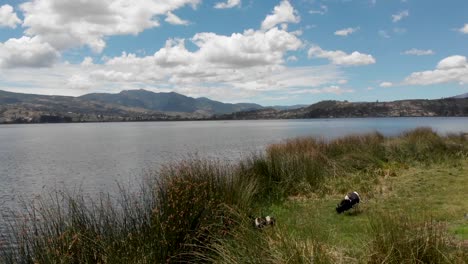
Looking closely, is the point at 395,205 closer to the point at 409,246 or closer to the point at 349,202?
the point at 349,202

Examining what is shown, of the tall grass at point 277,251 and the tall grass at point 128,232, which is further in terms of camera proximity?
the tall grass at point 128,232

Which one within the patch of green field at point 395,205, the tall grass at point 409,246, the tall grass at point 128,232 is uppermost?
the tall grass at point 409,246

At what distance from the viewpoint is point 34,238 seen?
5.39m

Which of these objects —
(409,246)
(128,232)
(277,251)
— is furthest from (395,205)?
(128,232)

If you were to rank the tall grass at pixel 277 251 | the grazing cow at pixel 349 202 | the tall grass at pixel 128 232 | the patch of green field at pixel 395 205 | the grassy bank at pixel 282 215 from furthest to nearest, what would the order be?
the grazing cow at pixel 349 202, the patch of green field at pixel 395 205, the tall grass at pixel 128 232, the grassy bank at pixel 282 215, the tall grass at pixel 277 251

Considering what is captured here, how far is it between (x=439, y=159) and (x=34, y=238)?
55.2 ft

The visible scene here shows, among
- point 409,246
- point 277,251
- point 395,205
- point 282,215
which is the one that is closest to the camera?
point 409,246

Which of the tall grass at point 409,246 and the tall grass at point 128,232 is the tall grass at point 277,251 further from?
the tall grass at point 128,232

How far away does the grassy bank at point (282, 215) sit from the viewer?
14.9 feet

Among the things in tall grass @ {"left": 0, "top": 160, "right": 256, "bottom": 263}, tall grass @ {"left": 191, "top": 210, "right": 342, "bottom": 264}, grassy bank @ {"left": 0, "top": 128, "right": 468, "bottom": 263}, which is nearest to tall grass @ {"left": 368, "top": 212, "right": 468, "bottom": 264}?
grassy bank @ {"left": 0, "top": 128, "right": 468, "bottom": 263}

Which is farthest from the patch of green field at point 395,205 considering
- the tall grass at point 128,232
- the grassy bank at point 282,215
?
the tall grass at point 128,232

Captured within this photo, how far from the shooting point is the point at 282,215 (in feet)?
30.9

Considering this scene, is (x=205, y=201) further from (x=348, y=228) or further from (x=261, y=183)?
(x=261, y=183)

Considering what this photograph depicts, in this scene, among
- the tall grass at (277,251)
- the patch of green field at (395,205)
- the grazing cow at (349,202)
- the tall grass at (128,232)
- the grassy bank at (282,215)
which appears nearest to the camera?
the tall grass at (277,251)
